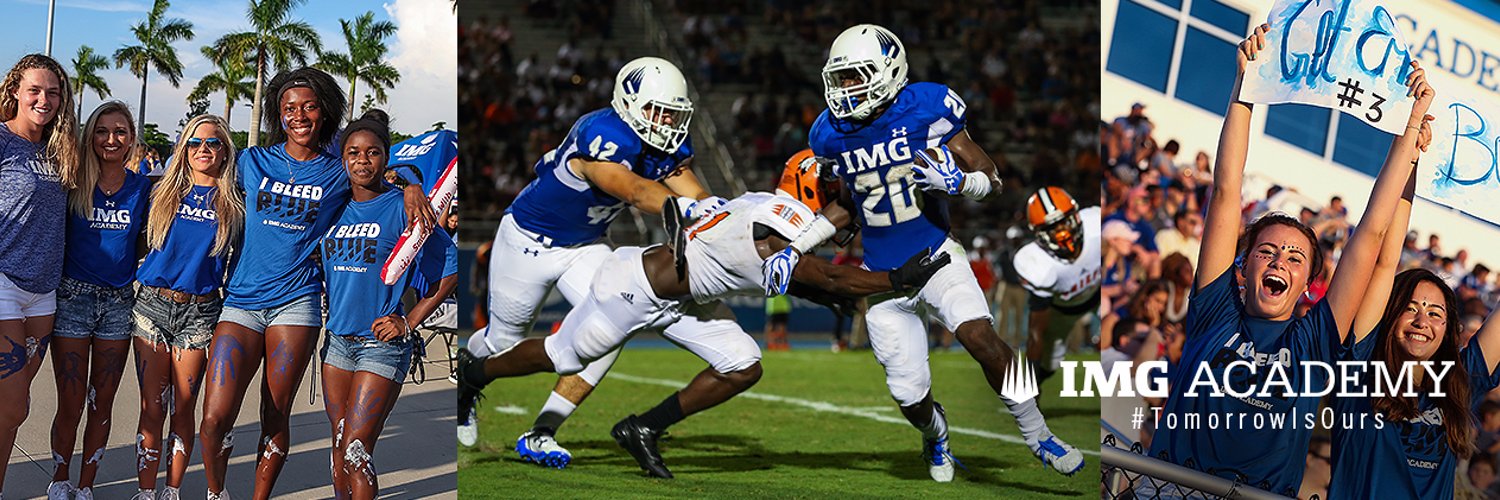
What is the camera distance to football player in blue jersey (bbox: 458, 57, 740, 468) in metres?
4.99

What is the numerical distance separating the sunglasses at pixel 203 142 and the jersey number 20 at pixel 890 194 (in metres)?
2.17

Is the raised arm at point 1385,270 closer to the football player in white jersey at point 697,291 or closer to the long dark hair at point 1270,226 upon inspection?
the long dark hair at point 1270,226

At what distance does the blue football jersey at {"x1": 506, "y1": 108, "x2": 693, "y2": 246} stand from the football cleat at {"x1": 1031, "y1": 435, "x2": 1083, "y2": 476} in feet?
5.57

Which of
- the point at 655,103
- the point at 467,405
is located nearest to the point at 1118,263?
the point at 655,103

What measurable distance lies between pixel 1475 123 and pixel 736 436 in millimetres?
3305

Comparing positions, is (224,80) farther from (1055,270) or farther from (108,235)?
(1055,270)

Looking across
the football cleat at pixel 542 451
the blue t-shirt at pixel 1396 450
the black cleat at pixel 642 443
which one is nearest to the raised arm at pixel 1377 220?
the blue t-shirt at pixel 1396 450

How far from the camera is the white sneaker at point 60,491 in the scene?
13.3 feet

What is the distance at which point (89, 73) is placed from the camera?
4.00 meters

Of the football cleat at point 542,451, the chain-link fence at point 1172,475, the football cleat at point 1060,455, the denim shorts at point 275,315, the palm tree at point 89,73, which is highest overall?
the palm tree at point 89,73

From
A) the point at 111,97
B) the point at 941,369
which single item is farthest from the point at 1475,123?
the point at 941,369

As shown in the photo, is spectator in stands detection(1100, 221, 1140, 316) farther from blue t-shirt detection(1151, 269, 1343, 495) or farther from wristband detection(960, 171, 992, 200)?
wristband detection(960, 171, 992, 200)

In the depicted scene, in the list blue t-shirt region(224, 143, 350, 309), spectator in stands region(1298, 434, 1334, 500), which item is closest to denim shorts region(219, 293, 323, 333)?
blue t-shirt region(224, 143, 350, 309)

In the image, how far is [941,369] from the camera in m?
10.3
